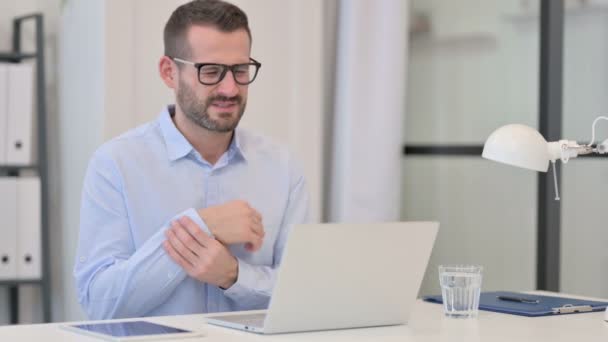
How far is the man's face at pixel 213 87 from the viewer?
2.44 metres

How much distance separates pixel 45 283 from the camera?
3.74m

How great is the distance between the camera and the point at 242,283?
7.55ft

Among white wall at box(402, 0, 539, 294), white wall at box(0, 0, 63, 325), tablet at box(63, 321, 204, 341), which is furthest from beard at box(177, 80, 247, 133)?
white wall at box(402, 0, 539, 294)

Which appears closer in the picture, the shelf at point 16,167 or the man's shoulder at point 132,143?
the man's shoulder at point 132,143

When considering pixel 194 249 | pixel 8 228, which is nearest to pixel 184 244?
pixel 194 249

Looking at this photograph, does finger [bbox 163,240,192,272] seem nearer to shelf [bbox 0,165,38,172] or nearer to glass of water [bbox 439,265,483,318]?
glass of water [bbox 439,265,483,318]

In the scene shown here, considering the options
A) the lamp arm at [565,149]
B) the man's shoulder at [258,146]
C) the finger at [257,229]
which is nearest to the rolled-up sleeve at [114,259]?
the finger at [257,229]

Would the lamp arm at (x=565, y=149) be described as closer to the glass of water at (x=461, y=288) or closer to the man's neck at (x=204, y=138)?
the glass of water at (x=461, y=288)

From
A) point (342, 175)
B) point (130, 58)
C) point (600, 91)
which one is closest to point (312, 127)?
point (342, 175)

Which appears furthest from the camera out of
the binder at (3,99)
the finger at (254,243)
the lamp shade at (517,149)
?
the binder at (3,99)

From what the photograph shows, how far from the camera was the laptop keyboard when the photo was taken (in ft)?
6.04

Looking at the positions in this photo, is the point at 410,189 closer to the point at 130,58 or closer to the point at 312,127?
the point at 312,127

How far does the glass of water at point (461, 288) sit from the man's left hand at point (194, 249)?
50 centimetres

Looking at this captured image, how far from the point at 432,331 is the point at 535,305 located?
47 centimetres
